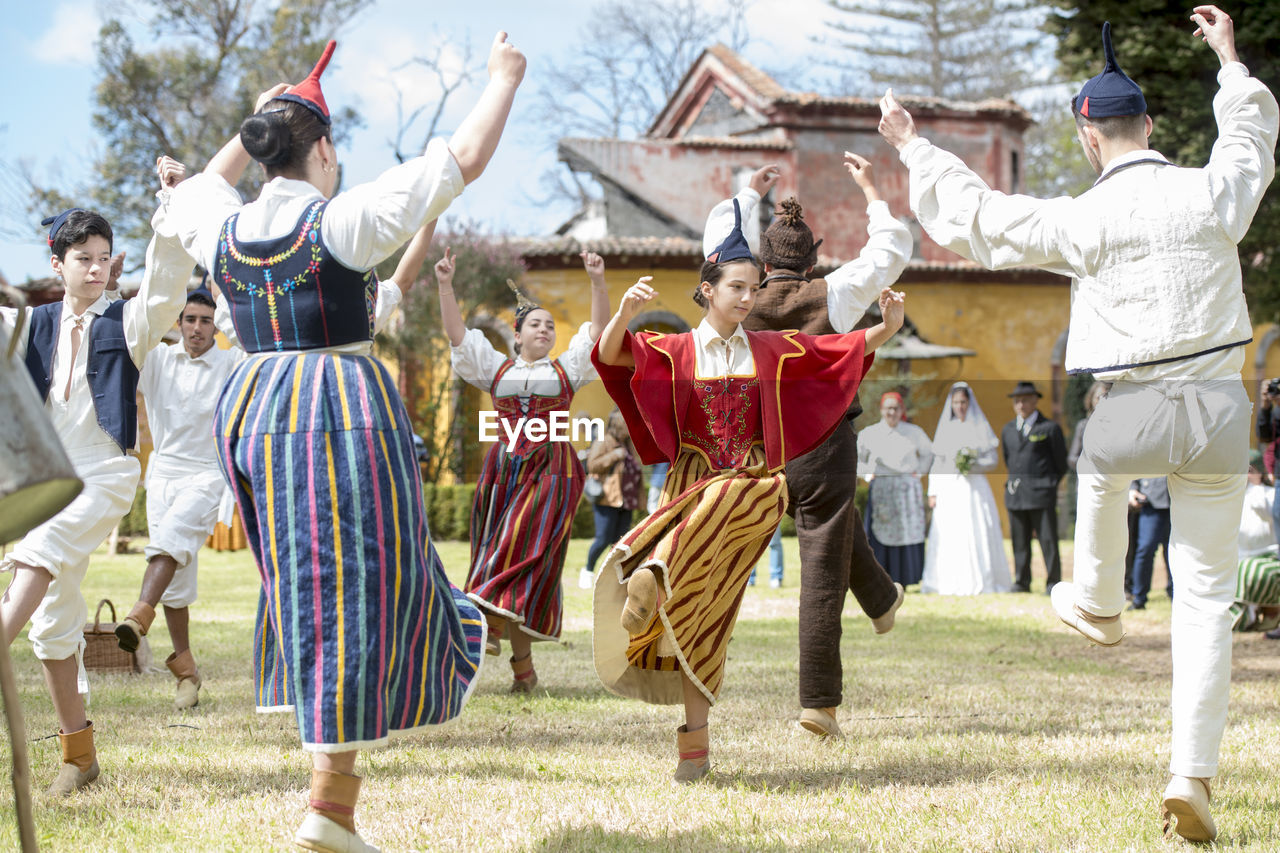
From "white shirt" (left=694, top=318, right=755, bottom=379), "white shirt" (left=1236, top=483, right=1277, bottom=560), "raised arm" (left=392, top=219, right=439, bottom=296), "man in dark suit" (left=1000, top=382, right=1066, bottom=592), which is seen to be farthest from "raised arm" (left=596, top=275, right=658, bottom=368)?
"man in dark suit" (left=1000, top=382, right=1066, bottom=592)

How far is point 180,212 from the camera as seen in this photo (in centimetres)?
355

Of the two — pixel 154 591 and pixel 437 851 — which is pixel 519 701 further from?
pixel 437 851

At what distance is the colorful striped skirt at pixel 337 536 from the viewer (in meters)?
3.13

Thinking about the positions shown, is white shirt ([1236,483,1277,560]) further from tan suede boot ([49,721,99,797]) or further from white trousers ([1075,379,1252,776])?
tan suede boot ([49,721,99,797])

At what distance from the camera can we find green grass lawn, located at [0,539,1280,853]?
3818mm

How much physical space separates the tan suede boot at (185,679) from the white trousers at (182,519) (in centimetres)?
29

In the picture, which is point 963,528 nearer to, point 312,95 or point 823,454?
point 823,454

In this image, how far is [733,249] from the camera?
4555 millimetres

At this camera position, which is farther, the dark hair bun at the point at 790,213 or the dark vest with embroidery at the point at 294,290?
the dark hair bun at the point at 790,213

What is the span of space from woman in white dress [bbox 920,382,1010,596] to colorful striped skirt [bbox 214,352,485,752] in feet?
33.6

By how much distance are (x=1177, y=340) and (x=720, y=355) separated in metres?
1.53

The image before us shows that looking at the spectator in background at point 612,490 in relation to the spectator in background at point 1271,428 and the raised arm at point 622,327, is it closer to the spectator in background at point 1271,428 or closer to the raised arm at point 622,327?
the spectator in background at point 1271,428

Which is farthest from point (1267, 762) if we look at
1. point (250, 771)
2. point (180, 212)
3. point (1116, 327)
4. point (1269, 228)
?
point (1269, 228)

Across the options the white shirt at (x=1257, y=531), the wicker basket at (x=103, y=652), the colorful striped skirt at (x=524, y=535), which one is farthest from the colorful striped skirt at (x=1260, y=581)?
the wicker basket at (x=103, y=652)
